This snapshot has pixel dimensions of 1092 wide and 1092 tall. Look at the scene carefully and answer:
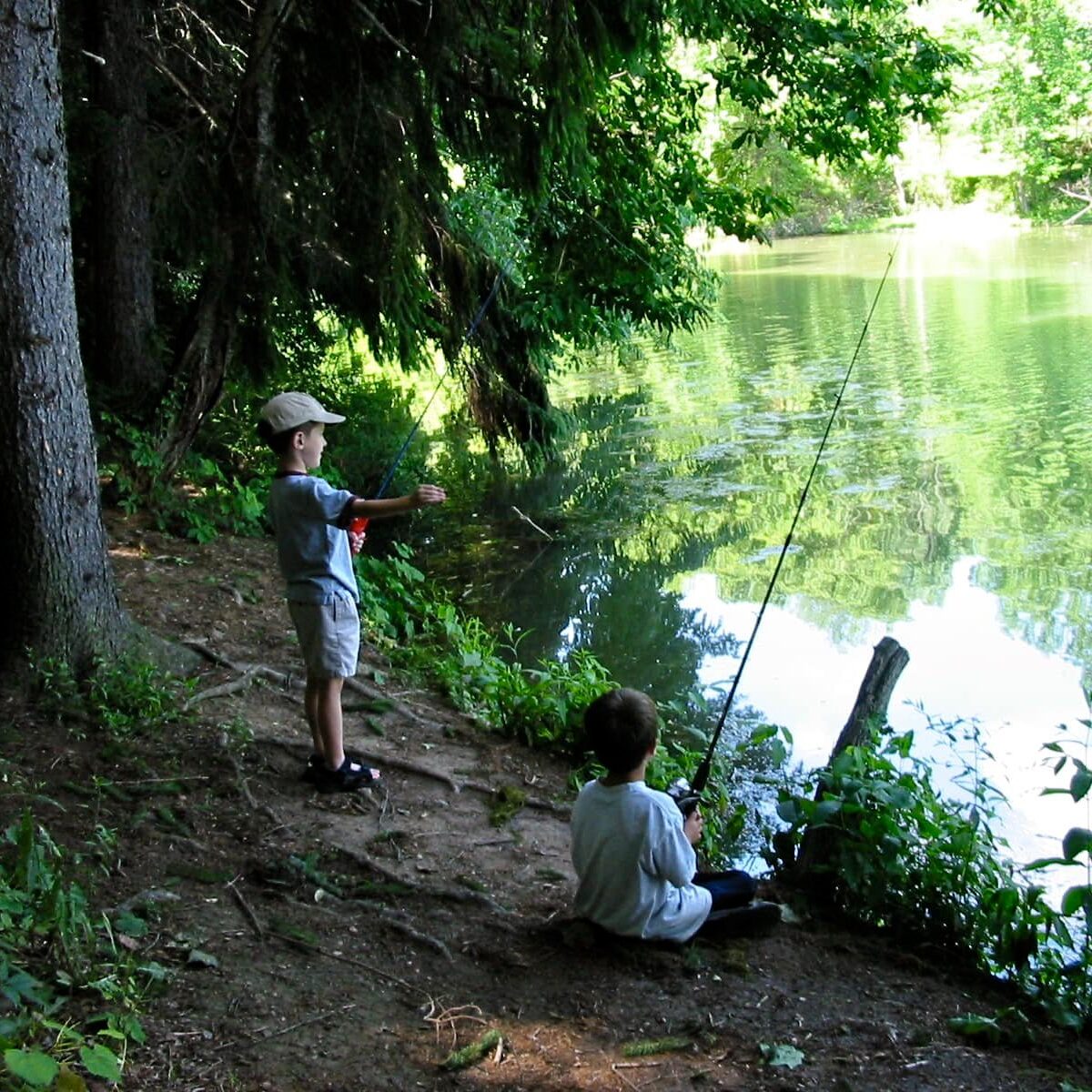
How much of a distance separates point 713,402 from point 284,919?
45.3 ft

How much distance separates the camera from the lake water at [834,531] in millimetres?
7828

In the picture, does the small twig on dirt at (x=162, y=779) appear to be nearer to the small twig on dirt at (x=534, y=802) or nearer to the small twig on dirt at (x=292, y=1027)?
the small twig on dirt at (x=534, y=802)

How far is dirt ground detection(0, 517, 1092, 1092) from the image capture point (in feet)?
9.95

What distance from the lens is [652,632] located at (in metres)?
9.13

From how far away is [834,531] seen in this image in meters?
11.1

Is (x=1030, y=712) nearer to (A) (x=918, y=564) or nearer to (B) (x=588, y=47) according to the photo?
(A) (x=918, y=564)

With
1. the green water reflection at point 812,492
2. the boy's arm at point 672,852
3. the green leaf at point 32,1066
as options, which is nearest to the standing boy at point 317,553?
the boy's arm at point 672,852

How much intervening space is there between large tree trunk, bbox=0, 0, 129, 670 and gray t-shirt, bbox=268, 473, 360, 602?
2.66 feet

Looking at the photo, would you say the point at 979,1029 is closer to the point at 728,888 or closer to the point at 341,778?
the point at 728,888

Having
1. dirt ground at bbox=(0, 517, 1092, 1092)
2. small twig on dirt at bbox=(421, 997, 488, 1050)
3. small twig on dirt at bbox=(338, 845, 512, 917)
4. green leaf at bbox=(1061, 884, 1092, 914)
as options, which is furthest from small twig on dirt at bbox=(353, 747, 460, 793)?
green leaf at bbox=(1061, 884, 1092, 914)

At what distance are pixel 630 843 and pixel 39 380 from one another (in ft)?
8.70

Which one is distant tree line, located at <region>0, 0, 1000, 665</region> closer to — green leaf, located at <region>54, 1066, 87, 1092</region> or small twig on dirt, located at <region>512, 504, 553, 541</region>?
small twig on dirt, located at <region>512, 504, 553, 541</region>

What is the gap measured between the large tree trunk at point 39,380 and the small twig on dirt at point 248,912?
1.44 metres

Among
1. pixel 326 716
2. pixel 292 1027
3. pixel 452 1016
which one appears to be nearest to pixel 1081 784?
pixel 452 1016
